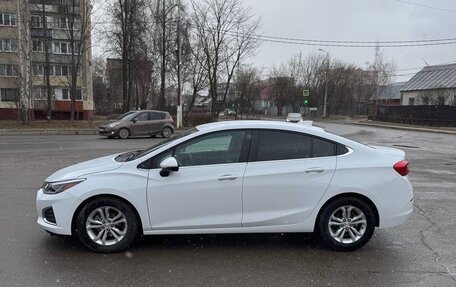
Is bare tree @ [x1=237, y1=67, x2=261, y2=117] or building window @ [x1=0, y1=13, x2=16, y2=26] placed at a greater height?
building window @ [x1=0, y1=13, x2=16, y2=26]

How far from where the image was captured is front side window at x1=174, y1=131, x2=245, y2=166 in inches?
190

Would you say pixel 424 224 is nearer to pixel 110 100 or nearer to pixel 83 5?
pixel 83 5

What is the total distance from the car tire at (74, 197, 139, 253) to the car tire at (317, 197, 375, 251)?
2276mm

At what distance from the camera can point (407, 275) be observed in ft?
14.0

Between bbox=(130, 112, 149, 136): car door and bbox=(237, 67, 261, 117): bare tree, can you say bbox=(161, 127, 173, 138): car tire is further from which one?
bbox=(237, 67, 261, 117): bare tree

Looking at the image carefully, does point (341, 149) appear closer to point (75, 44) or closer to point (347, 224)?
point (347, 224)

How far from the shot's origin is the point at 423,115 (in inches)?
A: 1708

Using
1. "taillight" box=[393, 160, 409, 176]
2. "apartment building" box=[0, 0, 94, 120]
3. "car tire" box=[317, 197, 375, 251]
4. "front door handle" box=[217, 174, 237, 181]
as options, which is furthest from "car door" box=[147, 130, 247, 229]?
"apartment building" box=[0, 0, 94, 120]

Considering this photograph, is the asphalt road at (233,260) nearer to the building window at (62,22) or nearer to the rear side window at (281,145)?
the rear side window at (281,145)

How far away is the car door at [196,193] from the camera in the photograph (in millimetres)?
4676

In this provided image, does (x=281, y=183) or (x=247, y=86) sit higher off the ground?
(x=247, y=86)

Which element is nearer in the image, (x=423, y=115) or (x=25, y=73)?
(x=25, y=73)

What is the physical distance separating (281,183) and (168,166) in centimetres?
134

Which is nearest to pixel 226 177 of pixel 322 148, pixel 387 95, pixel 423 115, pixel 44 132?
pixel 322 148
